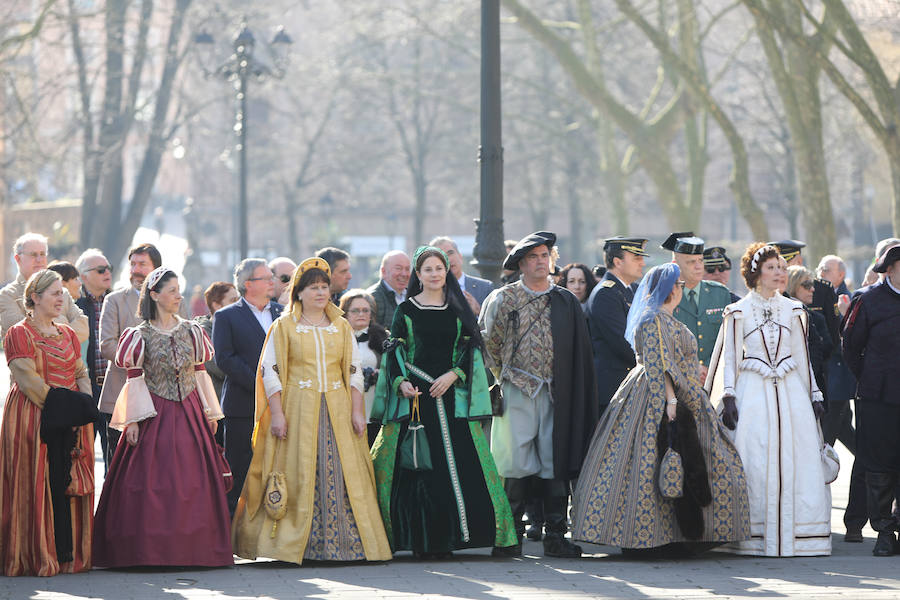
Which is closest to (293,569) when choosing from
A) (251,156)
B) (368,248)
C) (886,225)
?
(251,156)

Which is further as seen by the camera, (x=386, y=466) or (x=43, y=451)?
(x=386, y=466)

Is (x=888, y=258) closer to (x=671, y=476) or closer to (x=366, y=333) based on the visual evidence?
(x=671, y=476)

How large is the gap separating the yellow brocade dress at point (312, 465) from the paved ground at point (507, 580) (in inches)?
5.6

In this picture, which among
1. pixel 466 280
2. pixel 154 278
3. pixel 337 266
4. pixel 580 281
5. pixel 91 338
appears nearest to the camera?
pixel 154 278

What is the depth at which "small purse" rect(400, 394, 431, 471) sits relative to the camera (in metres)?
8.39

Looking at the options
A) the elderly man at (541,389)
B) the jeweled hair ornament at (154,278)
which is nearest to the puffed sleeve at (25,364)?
the jeweled hair ornament at (154,278)

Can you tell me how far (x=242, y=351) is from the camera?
949cm

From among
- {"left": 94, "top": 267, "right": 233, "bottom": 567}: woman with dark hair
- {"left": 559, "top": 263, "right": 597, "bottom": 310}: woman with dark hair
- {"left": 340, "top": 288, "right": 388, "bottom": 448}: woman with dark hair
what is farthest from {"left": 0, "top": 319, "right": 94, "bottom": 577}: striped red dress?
{"left": 559, "top": 263, "right": 597, "bottom": 310}: woman with dark hair

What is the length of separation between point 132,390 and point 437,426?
184cm

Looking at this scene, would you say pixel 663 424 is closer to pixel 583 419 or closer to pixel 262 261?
pixel 583 419

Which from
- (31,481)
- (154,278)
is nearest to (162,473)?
(31,481)

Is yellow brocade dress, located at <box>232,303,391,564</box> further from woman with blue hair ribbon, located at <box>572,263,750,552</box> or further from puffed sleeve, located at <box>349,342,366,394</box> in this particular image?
woman with blue hair ribbon, located at <box>572,263,750,552</box>

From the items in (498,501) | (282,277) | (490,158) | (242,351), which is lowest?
(498,501)

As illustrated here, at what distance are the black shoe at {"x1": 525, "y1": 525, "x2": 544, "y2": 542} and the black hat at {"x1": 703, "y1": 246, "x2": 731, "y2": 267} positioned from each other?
2.68 metres
